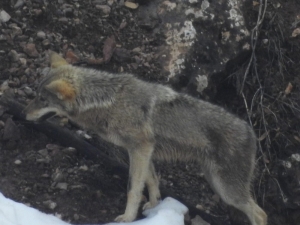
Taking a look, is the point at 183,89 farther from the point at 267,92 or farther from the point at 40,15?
the point at 40,15

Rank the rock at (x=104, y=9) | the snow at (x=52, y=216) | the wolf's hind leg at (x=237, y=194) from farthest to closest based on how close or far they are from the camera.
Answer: the rock at (x=104, y=9)
the wolf's hind leg at (x=237, y=194)
the snow at (x=52, y=216)

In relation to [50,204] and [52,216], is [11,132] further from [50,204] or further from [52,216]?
[52,216]

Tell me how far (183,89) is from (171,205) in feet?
5.92

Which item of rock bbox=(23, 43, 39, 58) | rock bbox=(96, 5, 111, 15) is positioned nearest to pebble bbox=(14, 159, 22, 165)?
rock bbox=(23, 43, 39, 58)

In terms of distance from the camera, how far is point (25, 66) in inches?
314

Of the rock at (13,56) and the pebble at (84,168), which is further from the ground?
the rock at (13,56)

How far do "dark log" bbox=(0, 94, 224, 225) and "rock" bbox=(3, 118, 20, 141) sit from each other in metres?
0.17

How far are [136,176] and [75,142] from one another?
3.36 ft

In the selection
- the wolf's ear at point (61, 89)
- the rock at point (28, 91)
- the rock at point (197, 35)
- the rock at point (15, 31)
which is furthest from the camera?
the rock at point (197, 35)

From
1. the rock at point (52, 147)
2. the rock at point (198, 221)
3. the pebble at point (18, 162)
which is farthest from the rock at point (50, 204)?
the rock at point (198, 221)

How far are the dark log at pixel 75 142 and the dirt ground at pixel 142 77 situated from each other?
69 mm

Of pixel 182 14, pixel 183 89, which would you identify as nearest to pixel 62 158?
pixel 183 89

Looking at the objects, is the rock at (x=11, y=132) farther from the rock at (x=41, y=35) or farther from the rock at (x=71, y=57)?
the rock at (x=41, y=35)

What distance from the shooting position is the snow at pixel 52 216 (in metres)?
5.83
